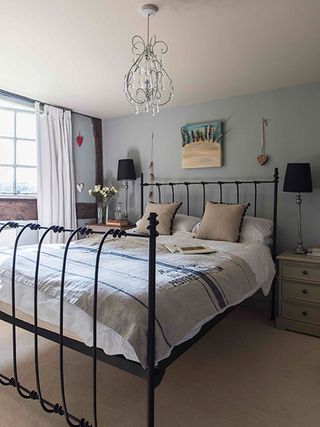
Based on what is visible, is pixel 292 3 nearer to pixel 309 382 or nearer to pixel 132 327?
pixel 132 327

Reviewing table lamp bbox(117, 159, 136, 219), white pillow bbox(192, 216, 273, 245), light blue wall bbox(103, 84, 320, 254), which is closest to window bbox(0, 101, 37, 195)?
table lamp bbox(117, 159, 136, 219)

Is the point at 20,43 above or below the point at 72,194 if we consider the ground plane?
above

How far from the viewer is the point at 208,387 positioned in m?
1.99

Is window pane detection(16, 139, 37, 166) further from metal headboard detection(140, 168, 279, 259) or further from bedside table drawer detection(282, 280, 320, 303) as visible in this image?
bedside table drawer detection(282, 280, 320, 303)

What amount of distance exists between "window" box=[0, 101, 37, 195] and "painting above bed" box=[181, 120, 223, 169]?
1863 mm

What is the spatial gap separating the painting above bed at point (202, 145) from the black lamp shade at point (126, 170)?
0.71m

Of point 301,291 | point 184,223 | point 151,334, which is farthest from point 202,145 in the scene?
point 151,334

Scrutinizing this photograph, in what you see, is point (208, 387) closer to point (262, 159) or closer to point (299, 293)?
point (299, 293)

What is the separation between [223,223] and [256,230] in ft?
1.07

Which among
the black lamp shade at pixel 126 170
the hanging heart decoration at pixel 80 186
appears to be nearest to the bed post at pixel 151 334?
the black lamp shade at pixel 126 170

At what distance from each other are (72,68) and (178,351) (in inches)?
98.6

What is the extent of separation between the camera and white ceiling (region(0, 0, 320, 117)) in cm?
194

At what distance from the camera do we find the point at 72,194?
13.6ft

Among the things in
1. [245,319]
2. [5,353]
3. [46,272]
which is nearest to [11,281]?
[46,272]
